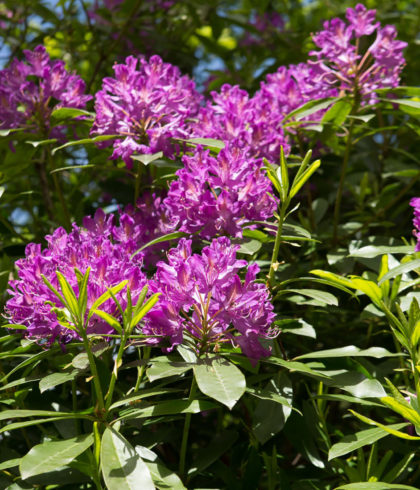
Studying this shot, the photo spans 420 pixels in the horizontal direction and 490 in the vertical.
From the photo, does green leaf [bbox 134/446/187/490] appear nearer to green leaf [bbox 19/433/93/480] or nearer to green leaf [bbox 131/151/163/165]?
green leaf [bbox 19/433/93/480]

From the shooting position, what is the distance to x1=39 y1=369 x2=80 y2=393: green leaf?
1.32 m

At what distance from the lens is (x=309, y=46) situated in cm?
302

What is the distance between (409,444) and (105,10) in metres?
2.32

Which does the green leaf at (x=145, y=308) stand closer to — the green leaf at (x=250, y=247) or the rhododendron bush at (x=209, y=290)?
the rhododendron bush at (x=209, y=290)

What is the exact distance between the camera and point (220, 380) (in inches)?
47.7

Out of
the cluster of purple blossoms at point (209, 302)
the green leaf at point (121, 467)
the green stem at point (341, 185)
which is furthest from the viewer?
the green stem at point (341, 185)

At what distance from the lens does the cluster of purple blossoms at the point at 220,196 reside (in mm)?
1594

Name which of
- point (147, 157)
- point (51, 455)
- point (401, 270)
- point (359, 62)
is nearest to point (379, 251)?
point (401, 270)

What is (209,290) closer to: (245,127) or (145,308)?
(145,308)

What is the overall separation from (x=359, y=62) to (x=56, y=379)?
1.45 metres

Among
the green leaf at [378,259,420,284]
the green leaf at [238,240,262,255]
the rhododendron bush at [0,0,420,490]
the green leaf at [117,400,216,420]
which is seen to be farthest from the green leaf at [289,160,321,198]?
the green leaf at [117,400,216,420]

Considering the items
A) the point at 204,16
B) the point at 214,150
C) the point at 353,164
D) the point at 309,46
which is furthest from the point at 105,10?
the point at 214,150

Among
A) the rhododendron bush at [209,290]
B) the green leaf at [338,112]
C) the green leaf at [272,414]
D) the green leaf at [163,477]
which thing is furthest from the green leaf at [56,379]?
the green leaf at [338,112]

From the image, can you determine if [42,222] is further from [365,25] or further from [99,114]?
[365,25]
